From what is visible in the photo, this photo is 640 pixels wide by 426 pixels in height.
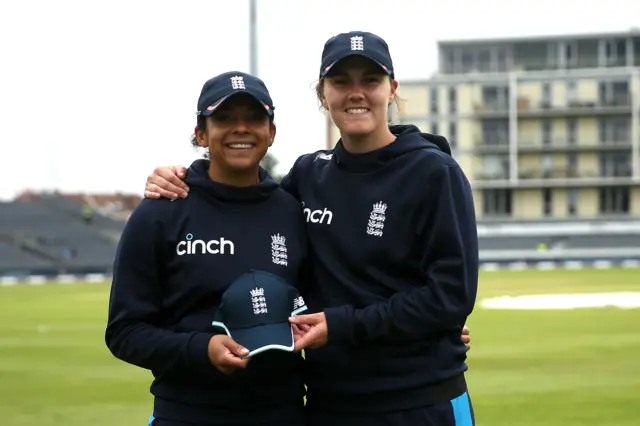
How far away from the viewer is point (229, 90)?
355 centimetres

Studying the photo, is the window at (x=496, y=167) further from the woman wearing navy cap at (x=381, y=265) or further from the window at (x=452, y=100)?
the woman wearing navy cap at (x=381, y=265)

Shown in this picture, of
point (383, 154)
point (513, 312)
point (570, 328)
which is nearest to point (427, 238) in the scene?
point (383, 154)

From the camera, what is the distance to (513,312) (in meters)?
20.4

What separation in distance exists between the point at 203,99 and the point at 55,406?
21.5 feet

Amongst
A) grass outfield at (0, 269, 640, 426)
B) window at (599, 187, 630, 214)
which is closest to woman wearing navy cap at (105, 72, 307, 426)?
grass outfield at (0, 269, 640, 426)

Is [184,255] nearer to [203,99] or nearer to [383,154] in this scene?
[203,99]

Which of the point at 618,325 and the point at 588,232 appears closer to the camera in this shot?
the point at 618,325

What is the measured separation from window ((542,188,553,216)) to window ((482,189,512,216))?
7.74 ft

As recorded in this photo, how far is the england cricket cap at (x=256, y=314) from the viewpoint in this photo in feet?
10.9

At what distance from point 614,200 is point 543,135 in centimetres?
676

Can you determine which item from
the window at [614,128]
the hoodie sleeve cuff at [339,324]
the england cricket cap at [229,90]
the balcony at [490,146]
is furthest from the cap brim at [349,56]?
the window at [614,128]

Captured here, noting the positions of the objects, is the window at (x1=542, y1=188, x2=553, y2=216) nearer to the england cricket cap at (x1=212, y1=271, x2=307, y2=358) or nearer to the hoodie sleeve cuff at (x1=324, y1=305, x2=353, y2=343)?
the hoodie sleeve cuff at (x1=324, y1=305, x2=353, y2=343)

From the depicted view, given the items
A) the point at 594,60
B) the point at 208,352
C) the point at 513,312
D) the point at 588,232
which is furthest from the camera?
the point at 594,60

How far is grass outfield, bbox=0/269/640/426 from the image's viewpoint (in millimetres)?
8633
